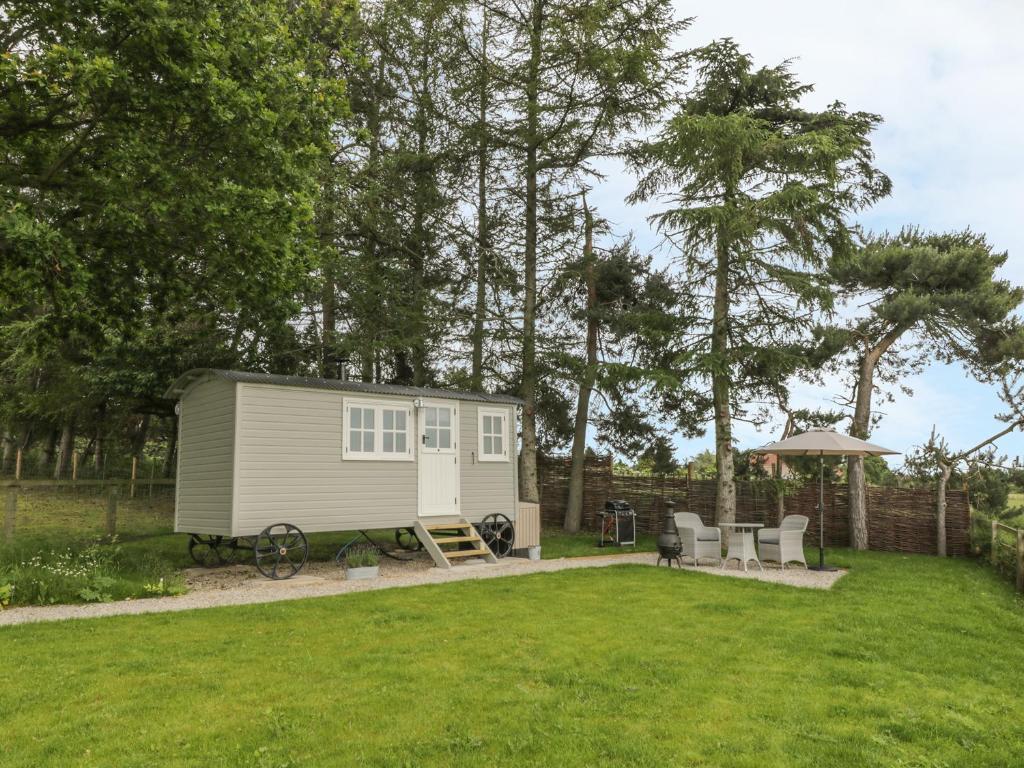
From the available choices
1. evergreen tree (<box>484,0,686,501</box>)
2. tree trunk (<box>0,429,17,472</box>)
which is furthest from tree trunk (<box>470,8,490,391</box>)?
tree trunk (<box>0,429,17,472</box>)

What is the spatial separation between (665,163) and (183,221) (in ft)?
29.3

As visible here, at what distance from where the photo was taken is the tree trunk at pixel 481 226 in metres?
15.8

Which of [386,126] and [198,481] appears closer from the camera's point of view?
[198,481]

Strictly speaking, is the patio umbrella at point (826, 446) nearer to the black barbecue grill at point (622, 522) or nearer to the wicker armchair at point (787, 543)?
the wicker armchair at point (787, 543)

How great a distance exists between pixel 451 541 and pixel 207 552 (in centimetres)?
425

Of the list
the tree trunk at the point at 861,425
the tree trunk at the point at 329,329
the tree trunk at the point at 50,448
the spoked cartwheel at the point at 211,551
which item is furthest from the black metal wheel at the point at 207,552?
the tree trunk at the point at 50,448

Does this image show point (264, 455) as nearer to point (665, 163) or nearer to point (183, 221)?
point (183, 221)

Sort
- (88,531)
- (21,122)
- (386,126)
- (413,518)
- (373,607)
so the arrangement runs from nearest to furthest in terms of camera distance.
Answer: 1. (373,607)
2. (21,122)
3. (413,518)
4. (88,531)
5. (386,126)

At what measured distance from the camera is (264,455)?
32.2 ft

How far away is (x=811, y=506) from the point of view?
14125 mm

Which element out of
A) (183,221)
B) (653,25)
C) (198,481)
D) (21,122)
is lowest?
(198,481)

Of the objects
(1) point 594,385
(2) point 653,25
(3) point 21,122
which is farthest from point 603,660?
(2) point 653,25

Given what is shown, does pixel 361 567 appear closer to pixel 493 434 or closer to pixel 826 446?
pixel 493 434

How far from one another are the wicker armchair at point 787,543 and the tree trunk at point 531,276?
5720 mm
